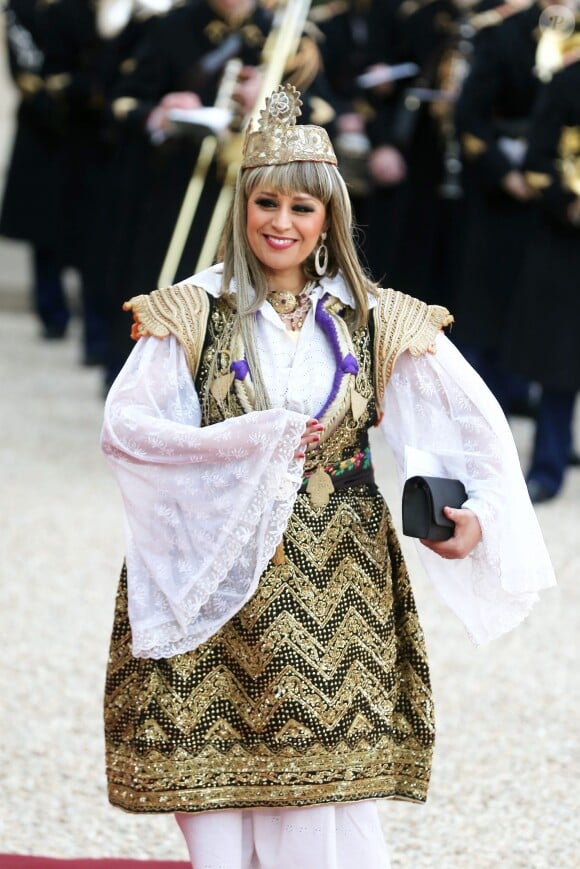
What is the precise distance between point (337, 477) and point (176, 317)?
15.2 inches

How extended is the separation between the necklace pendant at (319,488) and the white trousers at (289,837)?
1.67 feet

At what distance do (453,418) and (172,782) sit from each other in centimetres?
78

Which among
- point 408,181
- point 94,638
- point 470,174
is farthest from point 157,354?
point 408,181

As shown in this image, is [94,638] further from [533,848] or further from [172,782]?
[172,782]

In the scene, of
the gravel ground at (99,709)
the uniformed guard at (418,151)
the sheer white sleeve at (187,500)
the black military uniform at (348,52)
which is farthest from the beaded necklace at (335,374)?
the black military uniform at (348,52)

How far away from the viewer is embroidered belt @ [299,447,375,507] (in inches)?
121

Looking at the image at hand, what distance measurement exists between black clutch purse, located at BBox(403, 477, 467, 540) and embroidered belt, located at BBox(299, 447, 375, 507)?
0.42 ft

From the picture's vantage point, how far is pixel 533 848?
12.7 ft

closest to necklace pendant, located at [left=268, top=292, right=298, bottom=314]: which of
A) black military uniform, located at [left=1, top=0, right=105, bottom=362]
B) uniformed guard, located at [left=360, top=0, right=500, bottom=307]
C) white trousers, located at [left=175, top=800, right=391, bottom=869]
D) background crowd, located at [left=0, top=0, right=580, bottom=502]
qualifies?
white trousers, located at [left=175, top=800, right=391, bottom=869]

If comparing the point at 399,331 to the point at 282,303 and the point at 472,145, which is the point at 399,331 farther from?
the point at 472,145

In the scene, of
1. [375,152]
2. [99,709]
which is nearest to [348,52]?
[375,152]

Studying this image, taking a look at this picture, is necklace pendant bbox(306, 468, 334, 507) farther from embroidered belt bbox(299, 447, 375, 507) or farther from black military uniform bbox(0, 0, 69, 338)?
black military uniform bbox(0, 0, 69, 338)

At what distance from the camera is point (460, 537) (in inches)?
119

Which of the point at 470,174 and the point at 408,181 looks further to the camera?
the point at 408,181
